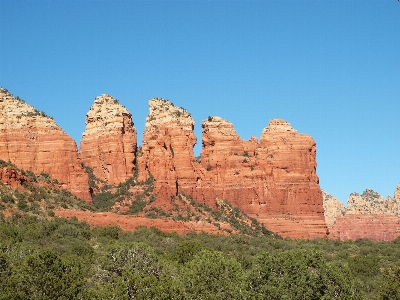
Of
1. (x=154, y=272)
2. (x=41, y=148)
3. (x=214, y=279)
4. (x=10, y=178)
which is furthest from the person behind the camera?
(x=41, y=148)

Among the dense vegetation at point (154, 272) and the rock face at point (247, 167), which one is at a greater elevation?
the rock face at point (247, 167)

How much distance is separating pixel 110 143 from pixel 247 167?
22433 mm

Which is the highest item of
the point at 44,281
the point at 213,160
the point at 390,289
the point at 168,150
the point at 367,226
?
the point at 168,150

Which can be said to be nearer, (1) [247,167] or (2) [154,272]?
(2) [154,272]

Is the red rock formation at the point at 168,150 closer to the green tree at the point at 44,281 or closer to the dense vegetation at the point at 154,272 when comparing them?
the dense vegetation at the point at 154,272

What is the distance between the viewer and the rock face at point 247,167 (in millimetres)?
118750

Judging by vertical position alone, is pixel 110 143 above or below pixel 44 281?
above

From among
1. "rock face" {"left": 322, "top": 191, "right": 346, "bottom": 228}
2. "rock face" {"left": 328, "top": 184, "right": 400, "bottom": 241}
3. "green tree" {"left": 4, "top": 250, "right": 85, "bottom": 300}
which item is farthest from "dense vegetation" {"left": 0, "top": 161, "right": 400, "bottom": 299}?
"rock face" {"left": 322, "top": 191, "right": 346, "bottom": 228}

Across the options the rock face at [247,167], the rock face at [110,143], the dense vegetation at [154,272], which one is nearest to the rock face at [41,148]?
the rock face at [110,143]

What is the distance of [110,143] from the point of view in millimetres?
121250

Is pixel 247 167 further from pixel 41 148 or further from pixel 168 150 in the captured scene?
pixel 41 148

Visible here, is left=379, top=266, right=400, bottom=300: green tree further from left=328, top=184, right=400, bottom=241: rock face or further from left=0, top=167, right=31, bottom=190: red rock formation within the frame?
left=328, top=184, right=400, bottom=241: rock face

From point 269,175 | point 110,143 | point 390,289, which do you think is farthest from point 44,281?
point 269,175

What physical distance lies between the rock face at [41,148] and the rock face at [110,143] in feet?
29.9
